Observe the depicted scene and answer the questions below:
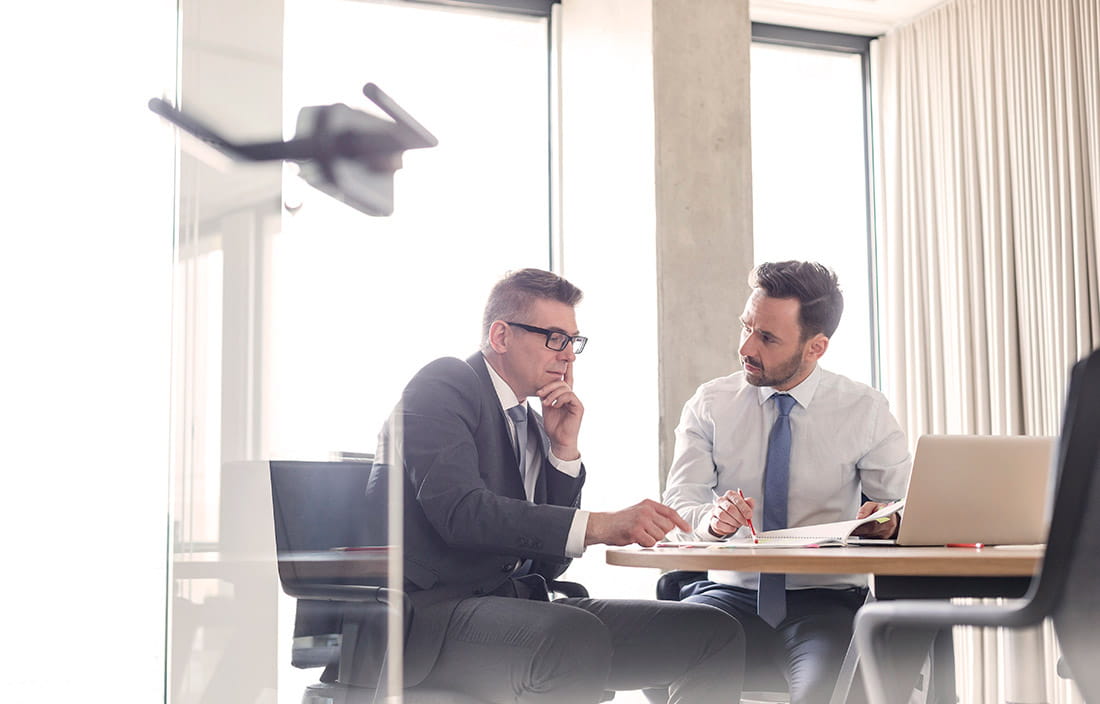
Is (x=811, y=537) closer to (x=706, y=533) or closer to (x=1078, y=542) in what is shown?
(x=706, y=533)

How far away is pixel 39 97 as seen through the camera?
1.55 metres

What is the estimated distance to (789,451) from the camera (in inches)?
98.7

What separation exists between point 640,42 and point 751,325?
1468 mm

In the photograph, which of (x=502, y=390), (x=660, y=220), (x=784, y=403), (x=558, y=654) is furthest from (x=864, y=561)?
(x=660, y=220)

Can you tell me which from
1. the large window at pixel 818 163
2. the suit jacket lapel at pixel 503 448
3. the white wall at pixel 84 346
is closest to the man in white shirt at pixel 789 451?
the suit jacket lapel at pixel 503 448

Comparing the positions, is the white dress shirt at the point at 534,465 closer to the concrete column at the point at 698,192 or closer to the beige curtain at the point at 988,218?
the concrete column at the point at 698,192

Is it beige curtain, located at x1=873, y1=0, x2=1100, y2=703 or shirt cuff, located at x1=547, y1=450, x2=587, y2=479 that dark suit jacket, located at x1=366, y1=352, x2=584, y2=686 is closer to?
shirt cuff, located at x1=547, y1=450, x2=587, y2=479

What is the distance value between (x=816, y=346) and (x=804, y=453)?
310 millimetres

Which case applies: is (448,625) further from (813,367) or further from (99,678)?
(813,367)

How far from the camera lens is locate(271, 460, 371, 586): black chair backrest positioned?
1.71m

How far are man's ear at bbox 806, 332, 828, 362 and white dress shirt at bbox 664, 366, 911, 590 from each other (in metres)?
0.04

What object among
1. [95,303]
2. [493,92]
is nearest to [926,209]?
[493,92]

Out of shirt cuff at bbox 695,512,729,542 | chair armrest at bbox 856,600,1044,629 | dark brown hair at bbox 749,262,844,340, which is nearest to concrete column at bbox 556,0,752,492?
Answer: dark brown hair at bbox 749,262,844,340

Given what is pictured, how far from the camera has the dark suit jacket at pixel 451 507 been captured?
195cm
